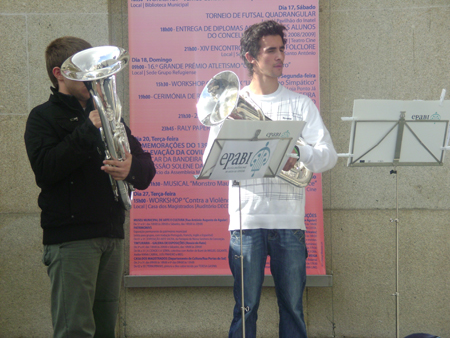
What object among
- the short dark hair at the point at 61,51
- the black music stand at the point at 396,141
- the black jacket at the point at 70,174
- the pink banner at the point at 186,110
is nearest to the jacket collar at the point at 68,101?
the black jacket at the point at 70,174

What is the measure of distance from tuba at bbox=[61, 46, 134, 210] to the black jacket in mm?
69

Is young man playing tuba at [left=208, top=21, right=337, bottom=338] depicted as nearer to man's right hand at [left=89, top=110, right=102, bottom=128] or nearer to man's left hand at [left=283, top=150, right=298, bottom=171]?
man's left hand at [left=283, top=150, right=298, bottom=171]

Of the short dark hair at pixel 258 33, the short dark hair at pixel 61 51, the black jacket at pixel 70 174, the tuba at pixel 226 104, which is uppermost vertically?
the short dark hair at pixel 258 33

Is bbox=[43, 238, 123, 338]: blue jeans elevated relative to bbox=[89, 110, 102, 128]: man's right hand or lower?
lower

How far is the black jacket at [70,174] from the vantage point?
94.7 inches

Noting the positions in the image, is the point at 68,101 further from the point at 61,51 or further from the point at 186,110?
the point at 186,110

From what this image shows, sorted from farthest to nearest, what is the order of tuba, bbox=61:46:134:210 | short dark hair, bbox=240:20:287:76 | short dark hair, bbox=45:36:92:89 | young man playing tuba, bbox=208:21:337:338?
1. short dark hair, bbox=240:20:287:76
2. young man playing tuba, bbox=208:21:337:338
3. short dark hair, bbox=45:36:92:89
4. tuba, bbox=61:46:134:210

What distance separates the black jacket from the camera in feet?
7.89

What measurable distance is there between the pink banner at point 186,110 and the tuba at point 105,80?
5.91 feet

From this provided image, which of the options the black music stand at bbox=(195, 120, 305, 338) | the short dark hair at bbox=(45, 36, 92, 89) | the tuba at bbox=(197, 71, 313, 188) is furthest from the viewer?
the tuba at bbox=(197, 71, 313, 188)

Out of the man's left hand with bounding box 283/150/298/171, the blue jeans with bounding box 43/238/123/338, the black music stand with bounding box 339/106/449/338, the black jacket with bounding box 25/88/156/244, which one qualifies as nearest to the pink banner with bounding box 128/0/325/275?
the black music stand with bounding box 339/106/449/338

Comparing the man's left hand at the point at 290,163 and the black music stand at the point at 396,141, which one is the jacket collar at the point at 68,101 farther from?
the black music stand at the point at 396,141

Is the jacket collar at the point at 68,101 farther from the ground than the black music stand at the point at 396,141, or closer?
farther from the ground

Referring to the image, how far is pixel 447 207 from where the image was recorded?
4359mm
